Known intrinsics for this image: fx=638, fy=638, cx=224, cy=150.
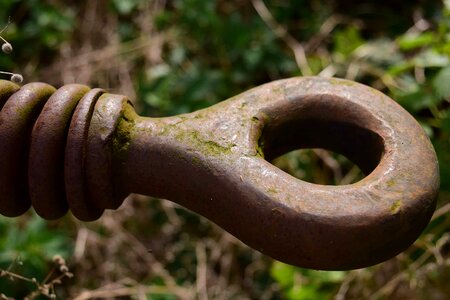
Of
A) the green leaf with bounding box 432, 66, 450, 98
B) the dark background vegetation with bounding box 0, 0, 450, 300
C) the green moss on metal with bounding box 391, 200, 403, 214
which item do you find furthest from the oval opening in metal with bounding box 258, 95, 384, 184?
the green leaf with bounding box 432, 66, 450, 98

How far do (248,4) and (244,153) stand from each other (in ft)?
6.73

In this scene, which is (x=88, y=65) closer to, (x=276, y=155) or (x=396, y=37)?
(x=396, y=37)

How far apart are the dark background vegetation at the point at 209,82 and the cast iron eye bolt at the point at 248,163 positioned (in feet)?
2.34

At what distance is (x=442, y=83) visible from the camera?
1.87 metres

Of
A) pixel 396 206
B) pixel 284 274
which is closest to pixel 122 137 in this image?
pixel 396 206

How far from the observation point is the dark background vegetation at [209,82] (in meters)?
2.02

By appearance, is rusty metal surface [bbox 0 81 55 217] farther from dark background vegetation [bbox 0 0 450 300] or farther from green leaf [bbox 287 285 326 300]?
green leaf [bbox 287 285 326 300]

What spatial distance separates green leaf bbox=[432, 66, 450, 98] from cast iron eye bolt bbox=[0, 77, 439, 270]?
2.66ft

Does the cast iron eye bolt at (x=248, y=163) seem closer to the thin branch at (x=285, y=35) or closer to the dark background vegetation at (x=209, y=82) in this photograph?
the dark background vegetation at (x=209, y=82)

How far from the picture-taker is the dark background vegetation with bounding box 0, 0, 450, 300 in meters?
2.02

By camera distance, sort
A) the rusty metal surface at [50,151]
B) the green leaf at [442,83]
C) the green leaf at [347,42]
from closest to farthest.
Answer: the rusty metal surface at [50,151] → the green leaf at [442,83] → the green leaf at [347,42]

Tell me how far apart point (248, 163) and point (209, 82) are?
1.56m

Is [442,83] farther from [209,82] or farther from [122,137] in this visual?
[122,137]

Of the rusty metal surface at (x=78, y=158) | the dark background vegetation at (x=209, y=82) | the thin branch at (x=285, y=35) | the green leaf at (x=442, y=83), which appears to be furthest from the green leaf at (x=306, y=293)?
the rusty metal surface at (x=78, y=158)
